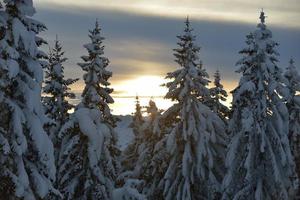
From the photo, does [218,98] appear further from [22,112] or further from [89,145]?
[22,112]

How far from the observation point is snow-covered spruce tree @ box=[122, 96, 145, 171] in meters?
52.1

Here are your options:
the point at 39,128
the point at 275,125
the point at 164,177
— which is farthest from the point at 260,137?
the point at 39,128

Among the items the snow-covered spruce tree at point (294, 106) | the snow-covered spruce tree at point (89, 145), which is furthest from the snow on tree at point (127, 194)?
the snow-covered spruce tree at point (294, 106)

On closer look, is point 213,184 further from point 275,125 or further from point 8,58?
point 8,58

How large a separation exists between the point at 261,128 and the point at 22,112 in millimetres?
16513

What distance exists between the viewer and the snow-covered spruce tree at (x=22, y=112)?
51.5 ft

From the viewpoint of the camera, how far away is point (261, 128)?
2912cm

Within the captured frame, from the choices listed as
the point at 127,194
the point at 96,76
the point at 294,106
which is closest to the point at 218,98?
the point at 294,106

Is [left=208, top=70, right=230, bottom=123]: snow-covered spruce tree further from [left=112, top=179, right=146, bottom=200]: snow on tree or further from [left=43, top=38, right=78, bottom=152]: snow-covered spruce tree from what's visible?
[left=112, top=179, right=146, bottom=200]: snow on tree

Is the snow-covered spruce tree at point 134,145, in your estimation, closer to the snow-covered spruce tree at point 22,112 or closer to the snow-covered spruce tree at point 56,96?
the snow-covered spruce tree at point 56,96

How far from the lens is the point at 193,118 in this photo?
103 ft

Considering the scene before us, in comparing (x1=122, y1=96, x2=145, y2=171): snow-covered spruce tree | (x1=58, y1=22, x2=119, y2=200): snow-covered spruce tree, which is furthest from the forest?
(x1=122, y1=96, x2=145, y2=171): snow-covered spruce tree

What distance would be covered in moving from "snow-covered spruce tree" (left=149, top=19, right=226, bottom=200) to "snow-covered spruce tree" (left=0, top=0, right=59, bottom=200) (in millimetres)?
14888

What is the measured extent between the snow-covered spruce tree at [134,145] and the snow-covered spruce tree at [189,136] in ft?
57.1
